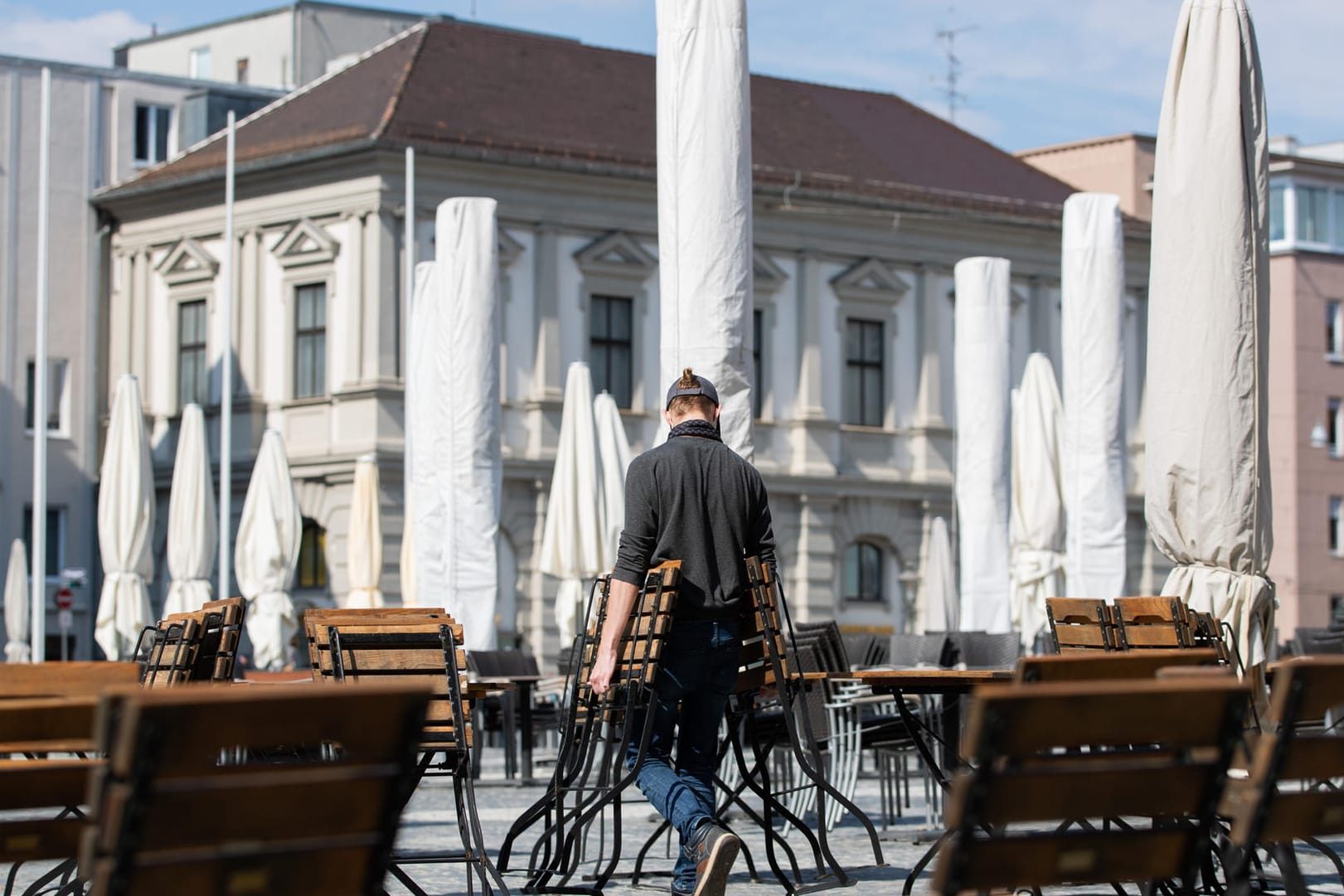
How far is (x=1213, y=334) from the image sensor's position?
10.1m

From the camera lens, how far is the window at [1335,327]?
60.1 m

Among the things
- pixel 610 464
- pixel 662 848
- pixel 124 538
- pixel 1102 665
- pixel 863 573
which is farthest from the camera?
pixel 863 573

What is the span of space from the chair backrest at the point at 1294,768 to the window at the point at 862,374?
131ft

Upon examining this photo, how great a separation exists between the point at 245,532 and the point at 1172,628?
20990 mm

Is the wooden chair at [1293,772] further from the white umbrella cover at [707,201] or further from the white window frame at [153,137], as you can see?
the white window frame at [153,137]

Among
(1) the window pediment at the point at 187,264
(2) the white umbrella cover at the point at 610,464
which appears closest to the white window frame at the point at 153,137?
(1) the window pediment at the point at 187,264

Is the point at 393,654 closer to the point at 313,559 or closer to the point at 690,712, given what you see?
the point at 690,712

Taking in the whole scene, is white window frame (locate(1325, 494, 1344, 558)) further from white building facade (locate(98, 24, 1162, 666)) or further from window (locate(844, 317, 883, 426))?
window (locate(844, 317, 883, 426))

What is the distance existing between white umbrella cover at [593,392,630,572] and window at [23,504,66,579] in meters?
18.7

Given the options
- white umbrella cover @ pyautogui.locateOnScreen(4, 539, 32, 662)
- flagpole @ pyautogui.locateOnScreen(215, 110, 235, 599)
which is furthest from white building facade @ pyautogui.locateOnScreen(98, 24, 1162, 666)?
white umbrella cover @ pyautogui.locateOnScreen(4, 539, 32, 662)

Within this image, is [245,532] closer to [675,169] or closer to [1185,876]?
[675,169]

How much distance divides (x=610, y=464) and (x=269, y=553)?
505 centimetres

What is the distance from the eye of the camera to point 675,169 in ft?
37.5

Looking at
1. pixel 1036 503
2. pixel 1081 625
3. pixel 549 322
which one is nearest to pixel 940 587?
pixel 1036 503
